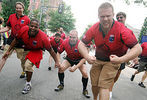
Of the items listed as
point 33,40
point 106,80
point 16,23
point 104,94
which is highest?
point 16,23

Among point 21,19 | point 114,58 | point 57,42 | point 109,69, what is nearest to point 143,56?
point 57,42

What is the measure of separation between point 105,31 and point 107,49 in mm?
285

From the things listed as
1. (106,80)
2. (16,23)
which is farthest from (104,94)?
(16,23)

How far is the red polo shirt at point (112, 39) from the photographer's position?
1.85 meters

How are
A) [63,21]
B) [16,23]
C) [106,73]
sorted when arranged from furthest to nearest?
[63,21]
[16,23]
[106,73]

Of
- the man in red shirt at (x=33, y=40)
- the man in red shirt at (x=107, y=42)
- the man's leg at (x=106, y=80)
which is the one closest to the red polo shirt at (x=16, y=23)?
the man in red shirt at (x=33, y=40)

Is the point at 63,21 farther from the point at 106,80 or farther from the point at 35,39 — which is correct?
the point at 106,80

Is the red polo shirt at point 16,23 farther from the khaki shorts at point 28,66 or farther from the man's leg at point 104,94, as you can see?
the man's leg at point 104,94

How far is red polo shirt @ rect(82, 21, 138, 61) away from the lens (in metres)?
1.85

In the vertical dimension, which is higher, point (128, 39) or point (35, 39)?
point (128, 39)

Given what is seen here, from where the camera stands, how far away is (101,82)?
2074 millimetres

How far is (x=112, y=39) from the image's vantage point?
6.55 feet

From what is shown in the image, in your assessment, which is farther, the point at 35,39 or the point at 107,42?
the point at 35,39

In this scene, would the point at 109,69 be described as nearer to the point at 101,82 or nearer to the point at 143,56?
the point at 101,82
